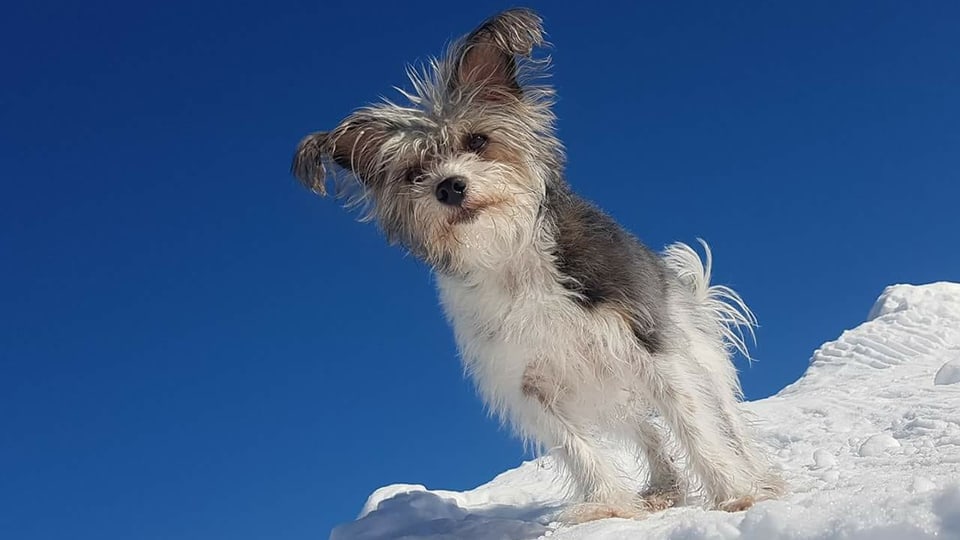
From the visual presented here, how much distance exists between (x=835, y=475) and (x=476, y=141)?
3.24 metres

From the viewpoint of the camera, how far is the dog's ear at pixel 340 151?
605 centimetres

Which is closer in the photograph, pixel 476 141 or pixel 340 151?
pixel 476 141

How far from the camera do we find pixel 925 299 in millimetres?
13938

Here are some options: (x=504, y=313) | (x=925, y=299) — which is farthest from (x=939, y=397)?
(x=925, y=299)

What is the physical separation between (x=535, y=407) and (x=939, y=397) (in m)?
3.93

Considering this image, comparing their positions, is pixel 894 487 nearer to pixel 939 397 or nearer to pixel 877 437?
pixel 877 437

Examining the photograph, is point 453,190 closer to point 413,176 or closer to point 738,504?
point 413,176

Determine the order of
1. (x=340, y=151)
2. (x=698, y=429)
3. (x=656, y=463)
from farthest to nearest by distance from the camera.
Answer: (x=656, y=463)
(x=340, y=151)
(x=698, y=429)

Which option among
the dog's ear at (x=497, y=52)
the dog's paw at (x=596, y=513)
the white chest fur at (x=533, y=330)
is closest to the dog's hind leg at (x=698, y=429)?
the white chest fur at (x=533, y=330)

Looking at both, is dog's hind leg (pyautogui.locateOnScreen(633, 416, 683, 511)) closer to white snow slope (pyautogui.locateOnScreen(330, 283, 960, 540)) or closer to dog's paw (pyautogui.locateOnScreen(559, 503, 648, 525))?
white snow slope (pyautogui.locateOnScreen(330, 283, 960, 540))

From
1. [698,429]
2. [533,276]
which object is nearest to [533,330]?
[533,276]

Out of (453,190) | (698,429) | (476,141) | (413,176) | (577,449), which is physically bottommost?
(698,429)

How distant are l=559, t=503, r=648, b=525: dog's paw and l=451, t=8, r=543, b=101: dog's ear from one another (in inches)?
108

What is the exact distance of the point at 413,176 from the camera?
19.0 ft
